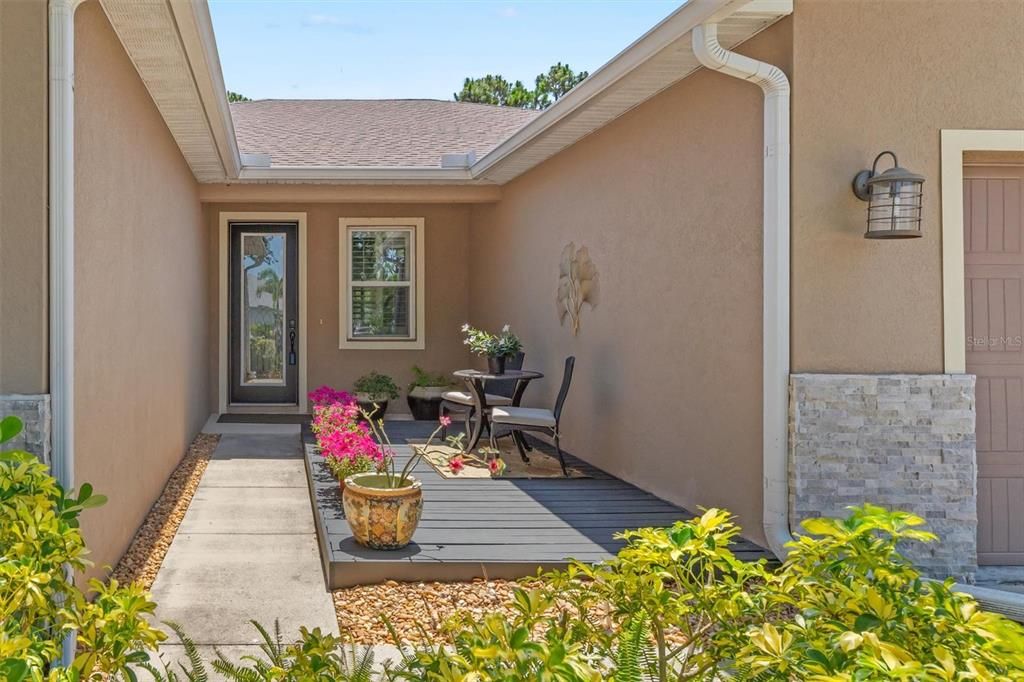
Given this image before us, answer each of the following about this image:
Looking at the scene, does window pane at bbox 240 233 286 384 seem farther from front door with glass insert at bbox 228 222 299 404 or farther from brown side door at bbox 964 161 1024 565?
brown side door at bbox 964 161 1024 565

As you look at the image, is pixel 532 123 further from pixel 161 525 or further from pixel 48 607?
pixel 48 607

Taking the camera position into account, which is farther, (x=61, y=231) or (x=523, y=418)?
(x=523, y=418)

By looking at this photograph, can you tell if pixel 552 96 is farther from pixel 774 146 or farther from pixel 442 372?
pixel 774 146

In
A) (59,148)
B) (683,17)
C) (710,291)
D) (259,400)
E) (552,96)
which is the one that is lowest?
(259,400)

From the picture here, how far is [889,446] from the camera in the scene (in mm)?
3922

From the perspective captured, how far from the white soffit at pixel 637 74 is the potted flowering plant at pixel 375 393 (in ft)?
10.3

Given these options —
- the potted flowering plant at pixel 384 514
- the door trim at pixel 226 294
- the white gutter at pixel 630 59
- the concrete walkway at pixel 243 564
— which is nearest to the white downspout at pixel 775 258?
the white gutter at pixel 630 59

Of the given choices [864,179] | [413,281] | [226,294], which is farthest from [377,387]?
[864,179]

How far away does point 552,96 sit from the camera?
3116cm

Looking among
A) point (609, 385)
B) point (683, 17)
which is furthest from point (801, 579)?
point (609, 385)

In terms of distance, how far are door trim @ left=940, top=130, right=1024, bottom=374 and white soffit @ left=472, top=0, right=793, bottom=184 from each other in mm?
1084

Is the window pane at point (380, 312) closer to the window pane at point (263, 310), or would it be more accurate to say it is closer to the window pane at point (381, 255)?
the window pane at point (381, 255)

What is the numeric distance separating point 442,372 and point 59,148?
697cm

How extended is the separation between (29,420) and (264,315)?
7034mm
